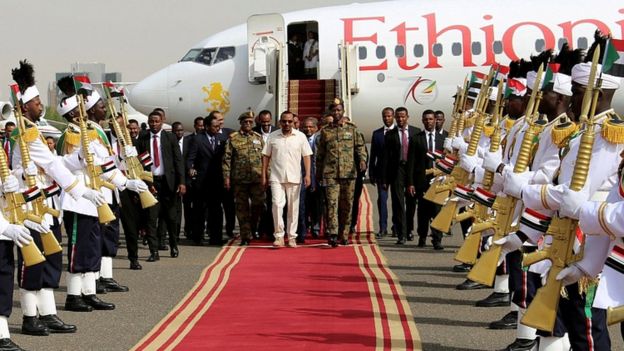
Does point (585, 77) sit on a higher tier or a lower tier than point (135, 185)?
higher

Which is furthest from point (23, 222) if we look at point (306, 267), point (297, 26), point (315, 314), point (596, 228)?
point (297, 26)

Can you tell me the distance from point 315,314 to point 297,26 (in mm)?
18760

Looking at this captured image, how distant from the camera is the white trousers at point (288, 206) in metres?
17.5

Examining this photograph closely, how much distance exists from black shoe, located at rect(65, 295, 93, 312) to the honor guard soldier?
0.84m

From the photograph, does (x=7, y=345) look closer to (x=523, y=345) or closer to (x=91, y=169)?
(x=91, y=169)

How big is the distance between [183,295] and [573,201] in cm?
686

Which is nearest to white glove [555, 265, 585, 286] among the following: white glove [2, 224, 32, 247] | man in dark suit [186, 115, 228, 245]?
white glove [2, 224, 32, 247]

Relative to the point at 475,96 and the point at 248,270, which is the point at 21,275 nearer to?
the point at 248,270

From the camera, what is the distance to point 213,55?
29.7 meters

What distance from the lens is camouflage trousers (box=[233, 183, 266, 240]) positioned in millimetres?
18062

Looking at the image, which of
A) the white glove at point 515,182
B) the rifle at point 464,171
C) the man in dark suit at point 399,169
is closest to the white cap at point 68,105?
the rifle at point 464,171

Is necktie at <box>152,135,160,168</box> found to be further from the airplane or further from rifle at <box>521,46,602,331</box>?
the airplane

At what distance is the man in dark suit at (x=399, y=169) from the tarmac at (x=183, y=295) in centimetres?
116

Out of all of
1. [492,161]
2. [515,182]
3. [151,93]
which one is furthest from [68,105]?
[151,93]
